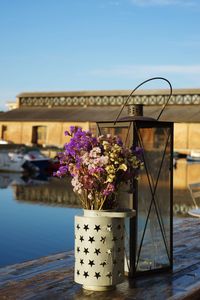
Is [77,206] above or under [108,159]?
under

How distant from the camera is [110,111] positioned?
42875 mm

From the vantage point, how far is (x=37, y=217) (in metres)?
12.0

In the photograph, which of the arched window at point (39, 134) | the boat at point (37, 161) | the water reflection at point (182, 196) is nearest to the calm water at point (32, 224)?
the water reflection at point (182, 196)

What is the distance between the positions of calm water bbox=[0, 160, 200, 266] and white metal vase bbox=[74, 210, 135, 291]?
4.21 metres

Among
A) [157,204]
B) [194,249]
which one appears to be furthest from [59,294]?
[194,249]

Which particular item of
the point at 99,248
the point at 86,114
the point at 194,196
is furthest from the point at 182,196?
the point at 86,114

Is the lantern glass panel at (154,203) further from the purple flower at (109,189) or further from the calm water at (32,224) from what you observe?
the calm water at (32,224)

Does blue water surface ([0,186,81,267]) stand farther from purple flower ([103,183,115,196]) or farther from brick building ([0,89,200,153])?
brick building ([0,89,200,153])

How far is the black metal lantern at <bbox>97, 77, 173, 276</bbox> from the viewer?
394 centimetres

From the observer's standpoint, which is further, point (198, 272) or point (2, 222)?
point (2, 222)

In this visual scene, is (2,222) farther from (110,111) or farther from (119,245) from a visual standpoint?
(110,111)

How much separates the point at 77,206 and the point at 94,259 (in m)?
10.7

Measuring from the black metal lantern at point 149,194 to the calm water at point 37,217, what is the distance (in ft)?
12.7

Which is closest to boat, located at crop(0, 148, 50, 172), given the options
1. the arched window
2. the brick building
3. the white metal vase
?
the brick building
